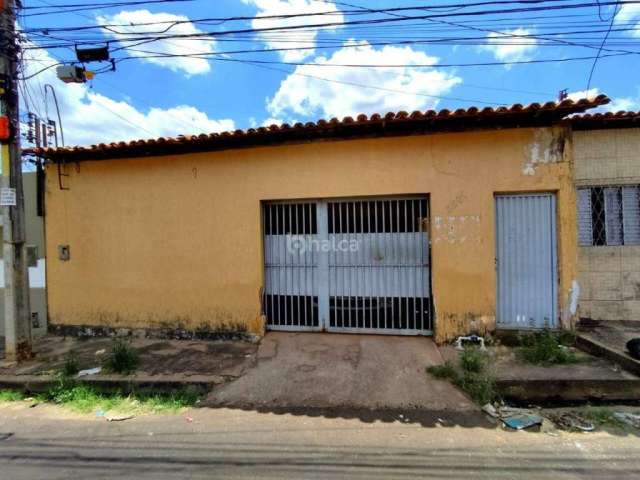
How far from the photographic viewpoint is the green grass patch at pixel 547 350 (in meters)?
4.27

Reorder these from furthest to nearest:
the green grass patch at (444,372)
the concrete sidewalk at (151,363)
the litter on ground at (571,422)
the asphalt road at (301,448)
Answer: the concrete sidewalk at (151,363), the green grass patch at (444,372), the litter on ground at (571,422), the asphalt road at (301,448)

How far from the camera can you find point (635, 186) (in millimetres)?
5281

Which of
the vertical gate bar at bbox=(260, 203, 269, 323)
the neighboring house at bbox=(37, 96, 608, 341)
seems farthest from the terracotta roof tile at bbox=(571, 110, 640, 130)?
the vertical gate bar at bbox=(260, 203, 269, 323)

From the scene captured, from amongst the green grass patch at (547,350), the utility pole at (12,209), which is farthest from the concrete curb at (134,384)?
the green grass patch at (547,350)

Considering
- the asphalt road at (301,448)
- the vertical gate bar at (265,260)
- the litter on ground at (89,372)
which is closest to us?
the asphalt road at (301,448)

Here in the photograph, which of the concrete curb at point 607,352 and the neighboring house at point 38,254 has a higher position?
the neighboring house at point 38,254

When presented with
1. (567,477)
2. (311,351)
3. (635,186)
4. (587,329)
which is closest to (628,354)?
(587,329)

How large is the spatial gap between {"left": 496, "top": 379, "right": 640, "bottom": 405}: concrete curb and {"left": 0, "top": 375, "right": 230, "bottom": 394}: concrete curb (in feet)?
10.9

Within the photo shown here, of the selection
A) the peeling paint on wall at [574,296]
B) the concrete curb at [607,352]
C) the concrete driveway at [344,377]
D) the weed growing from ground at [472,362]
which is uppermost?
the peeling paint on wall at [574,296]

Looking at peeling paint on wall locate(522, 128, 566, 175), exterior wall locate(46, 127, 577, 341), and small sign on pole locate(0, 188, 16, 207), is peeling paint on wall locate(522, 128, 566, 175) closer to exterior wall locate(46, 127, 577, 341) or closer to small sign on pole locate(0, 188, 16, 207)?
exterior wall locate(46, 127, 577, 341)

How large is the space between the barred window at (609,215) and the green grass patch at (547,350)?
5.38ft

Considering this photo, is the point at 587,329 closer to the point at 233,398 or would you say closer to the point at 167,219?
the point at 233,398

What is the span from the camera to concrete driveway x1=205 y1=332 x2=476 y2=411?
370cm

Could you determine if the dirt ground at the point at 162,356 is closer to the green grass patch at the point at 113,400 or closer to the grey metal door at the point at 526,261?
the green grass patch at the point at 113,400
